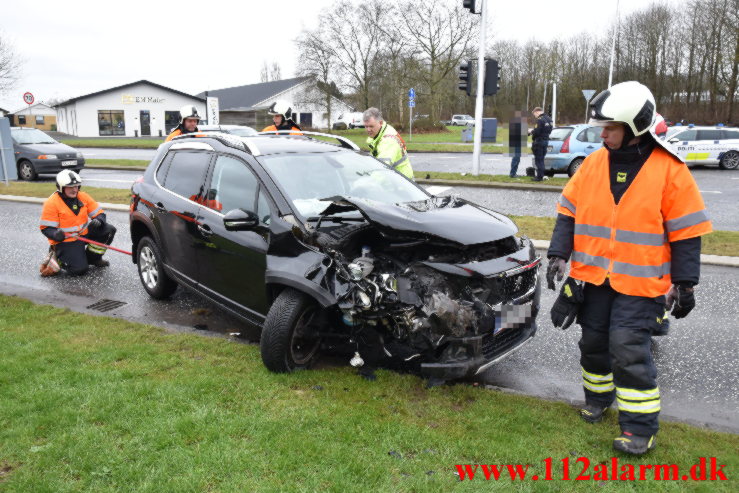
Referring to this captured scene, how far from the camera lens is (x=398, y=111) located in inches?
1857

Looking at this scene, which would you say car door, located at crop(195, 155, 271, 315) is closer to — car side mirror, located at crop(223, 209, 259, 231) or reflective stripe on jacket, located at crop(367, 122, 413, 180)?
car side mirror, located at crop(223, 209, 259, 231)

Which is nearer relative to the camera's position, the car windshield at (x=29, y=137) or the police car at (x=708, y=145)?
the car windshield at (x=29, y=137)

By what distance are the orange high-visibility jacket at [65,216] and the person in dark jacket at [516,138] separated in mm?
11195

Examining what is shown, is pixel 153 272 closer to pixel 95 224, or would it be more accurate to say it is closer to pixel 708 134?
pixel 95 224

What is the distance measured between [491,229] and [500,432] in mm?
1346

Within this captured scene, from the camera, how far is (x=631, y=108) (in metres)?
3.02

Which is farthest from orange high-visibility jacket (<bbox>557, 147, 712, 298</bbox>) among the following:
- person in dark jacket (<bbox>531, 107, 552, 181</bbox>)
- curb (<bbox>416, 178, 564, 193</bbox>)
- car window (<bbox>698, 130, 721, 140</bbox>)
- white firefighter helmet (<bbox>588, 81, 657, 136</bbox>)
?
car window (<bbox>698, 130, 721, 140</bbox>)

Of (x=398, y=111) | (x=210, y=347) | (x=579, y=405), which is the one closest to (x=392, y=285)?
(x=579, y=405)

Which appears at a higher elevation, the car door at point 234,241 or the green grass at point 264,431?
the car door at point 234,241

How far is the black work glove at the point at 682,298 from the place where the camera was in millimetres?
3028

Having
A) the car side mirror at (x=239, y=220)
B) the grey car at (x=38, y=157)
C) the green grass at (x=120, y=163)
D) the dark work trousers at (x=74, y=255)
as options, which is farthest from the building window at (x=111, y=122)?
the car side mirror at (x=239, y=220)

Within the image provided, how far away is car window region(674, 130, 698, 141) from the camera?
60.0ft

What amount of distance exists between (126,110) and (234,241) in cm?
5387

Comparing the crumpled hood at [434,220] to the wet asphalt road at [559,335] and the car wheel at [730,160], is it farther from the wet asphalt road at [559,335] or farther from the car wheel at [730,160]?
the car wheel at [730,160]
